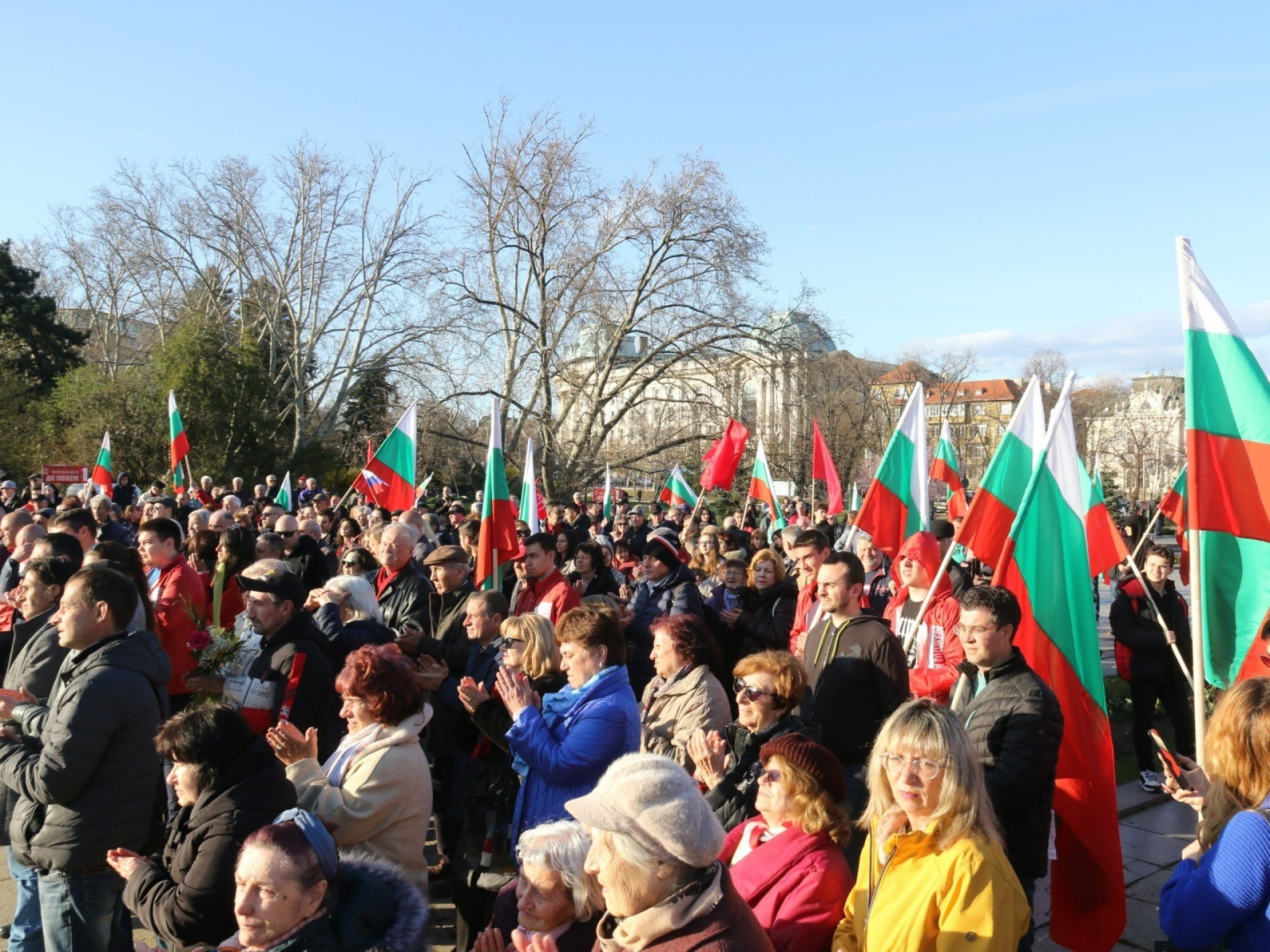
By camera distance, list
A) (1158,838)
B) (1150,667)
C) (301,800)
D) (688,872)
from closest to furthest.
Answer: (688,872) < (301,800) < (1158,838) < (1150,667)

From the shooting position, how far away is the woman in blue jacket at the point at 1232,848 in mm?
2422

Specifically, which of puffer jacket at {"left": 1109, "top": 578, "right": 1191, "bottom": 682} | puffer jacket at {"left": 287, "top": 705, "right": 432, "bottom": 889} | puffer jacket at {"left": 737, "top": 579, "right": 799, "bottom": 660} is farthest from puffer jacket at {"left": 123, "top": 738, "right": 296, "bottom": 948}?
puffer jacket at {"left": 1109, "top": 578, "right": 1191, "bottom": 682}

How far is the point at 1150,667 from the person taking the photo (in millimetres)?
7363

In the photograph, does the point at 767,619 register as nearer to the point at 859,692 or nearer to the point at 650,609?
the point at 650,609

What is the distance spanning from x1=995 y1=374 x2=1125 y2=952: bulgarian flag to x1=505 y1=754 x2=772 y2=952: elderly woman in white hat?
2.03 metres

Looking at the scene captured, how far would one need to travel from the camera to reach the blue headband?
269cm

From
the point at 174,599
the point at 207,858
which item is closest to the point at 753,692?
the point at 207,858

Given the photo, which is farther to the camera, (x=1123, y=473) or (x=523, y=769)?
(x=1123, y=473)

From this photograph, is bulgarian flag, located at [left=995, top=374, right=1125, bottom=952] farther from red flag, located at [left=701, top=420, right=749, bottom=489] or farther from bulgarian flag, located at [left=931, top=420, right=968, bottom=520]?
red flag, located at [left=701, top=420, right=749, bottom=489]

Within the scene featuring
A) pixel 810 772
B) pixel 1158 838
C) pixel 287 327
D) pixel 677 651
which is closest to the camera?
pixel 810 772

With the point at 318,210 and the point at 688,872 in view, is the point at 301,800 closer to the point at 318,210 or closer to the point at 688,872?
the point at 688,872

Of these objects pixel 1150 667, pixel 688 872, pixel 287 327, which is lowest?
pixel 1150 667

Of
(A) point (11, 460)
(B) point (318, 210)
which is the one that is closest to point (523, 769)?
(A) point (11, 460)

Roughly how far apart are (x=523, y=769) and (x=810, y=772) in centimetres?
134
